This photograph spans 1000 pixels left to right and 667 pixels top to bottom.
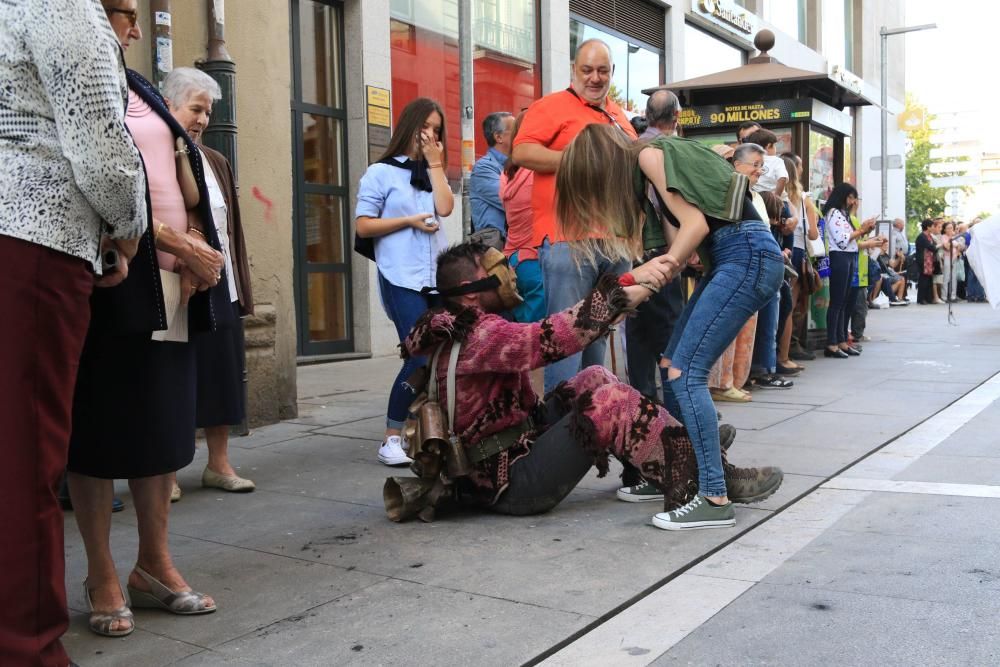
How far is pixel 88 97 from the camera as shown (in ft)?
7.60

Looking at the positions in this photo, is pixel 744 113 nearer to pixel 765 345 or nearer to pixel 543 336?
pixel 765 345

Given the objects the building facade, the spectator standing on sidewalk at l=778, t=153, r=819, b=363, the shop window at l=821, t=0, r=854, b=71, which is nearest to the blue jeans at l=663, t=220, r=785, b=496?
the building facade

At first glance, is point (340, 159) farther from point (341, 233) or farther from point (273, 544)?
point (273, 544)

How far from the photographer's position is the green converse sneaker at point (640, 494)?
4480 millimetres

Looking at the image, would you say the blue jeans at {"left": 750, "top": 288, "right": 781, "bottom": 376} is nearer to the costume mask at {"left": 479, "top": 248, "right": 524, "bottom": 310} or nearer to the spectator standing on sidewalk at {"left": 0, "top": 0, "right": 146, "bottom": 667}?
the costume mask at {"left": 479, "top": 248, "right": 524, "bottom": 310}

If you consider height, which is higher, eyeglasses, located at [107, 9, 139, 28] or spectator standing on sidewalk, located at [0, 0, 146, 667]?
eyeglasses, located at [107, 9, 139, 28]

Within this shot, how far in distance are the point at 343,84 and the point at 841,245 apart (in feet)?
16.8

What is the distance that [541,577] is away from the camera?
343 centimetres

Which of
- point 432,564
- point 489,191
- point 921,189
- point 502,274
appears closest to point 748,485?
point 502,274

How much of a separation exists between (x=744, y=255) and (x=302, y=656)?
215 centimetres

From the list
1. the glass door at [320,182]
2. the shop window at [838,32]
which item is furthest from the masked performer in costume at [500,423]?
the shop window at [838,32]

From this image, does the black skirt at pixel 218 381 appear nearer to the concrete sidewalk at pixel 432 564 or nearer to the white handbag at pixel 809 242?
the concrete sidewalk at pixel 432 564

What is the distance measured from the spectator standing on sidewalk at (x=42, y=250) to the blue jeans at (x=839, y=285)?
8715 millimetres

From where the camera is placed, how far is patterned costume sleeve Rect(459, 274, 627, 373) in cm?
363
